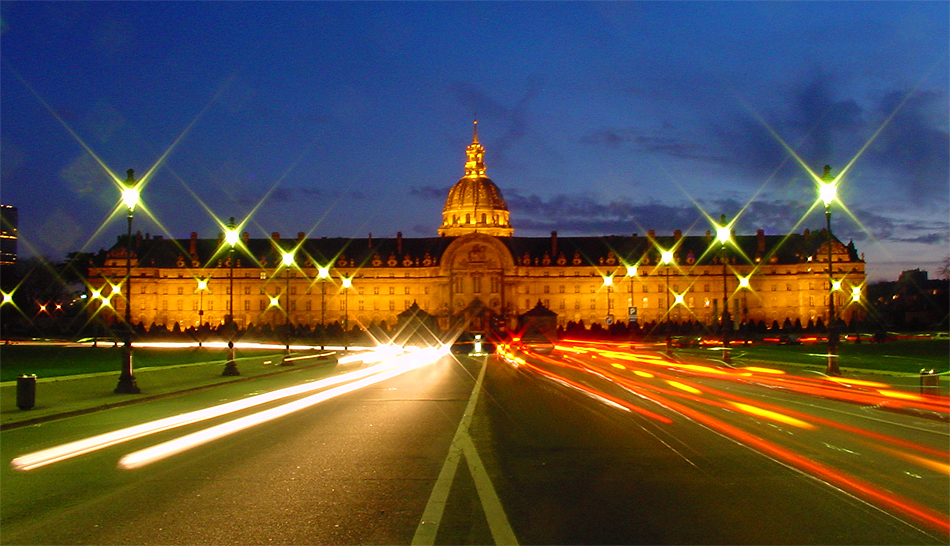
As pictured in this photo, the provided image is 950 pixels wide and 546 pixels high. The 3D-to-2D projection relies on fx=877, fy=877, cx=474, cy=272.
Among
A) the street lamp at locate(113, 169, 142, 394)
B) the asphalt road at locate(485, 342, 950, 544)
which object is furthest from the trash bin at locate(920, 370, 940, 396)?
the street lamp at locate(113, 169, 142, 394)

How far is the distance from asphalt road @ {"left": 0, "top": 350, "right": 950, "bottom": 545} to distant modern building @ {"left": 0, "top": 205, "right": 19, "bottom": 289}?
361 feet

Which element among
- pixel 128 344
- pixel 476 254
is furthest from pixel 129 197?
pixel 476 254

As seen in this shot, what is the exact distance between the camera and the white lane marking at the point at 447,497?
25.2ft

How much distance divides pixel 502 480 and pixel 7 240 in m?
144

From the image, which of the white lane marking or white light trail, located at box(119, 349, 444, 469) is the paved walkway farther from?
the white lane marking

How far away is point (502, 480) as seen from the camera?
10.3 metres

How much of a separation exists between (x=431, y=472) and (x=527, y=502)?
212cm

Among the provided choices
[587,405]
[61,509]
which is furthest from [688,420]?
[61,509]

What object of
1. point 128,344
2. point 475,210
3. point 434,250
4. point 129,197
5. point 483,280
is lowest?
point 128,344

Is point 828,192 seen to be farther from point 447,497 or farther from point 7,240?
point 7,240

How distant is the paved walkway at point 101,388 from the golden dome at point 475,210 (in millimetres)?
104917

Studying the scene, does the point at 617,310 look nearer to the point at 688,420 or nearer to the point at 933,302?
the point at 933,302

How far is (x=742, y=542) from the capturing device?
7.45 meters

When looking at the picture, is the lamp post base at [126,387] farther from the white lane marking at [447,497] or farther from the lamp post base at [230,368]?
the white lane marking at [447,497]
